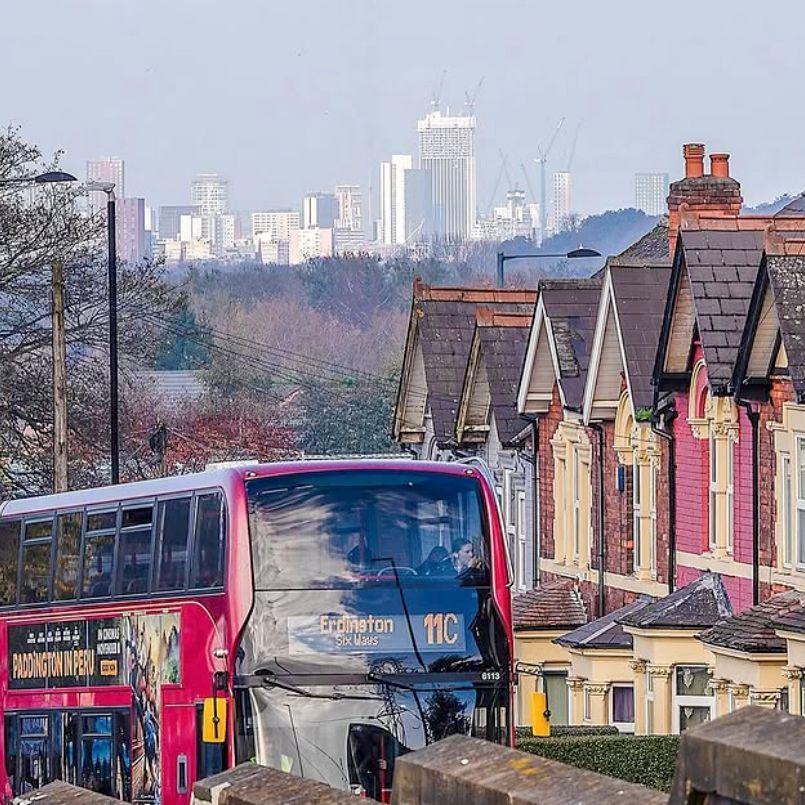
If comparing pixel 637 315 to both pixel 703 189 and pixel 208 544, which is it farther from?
pixel 208 544

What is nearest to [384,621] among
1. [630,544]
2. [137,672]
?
[137,672]

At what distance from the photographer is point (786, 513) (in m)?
28.0

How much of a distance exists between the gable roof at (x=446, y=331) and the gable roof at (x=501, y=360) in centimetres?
187

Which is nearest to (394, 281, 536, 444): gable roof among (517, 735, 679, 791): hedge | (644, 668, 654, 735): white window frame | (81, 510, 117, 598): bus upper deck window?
(644, 668, 654, 735): white window frame

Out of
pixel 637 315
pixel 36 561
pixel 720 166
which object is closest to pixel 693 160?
pixel 720 166

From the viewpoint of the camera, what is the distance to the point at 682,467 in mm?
31906

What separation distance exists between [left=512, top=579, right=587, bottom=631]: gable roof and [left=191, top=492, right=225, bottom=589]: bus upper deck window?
16.9 m

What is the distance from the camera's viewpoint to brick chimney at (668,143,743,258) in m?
36.0

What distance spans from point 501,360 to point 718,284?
1099 cm

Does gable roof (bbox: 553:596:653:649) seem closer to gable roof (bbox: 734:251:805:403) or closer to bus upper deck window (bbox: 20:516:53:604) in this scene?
gable roof (bbox: 734:251:805:403)

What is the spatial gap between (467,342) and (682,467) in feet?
39.0

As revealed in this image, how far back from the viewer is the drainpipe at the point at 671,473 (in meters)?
32.1

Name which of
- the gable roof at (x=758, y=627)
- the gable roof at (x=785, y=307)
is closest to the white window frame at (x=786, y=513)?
the gable roof at (x=758, y=627)

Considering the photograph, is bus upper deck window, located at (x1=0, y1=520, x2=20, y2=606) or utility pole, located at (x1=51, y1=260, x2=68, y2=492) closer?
bus upper deck window, located at (x1=0, y1=520, x2=20, y2=606)
